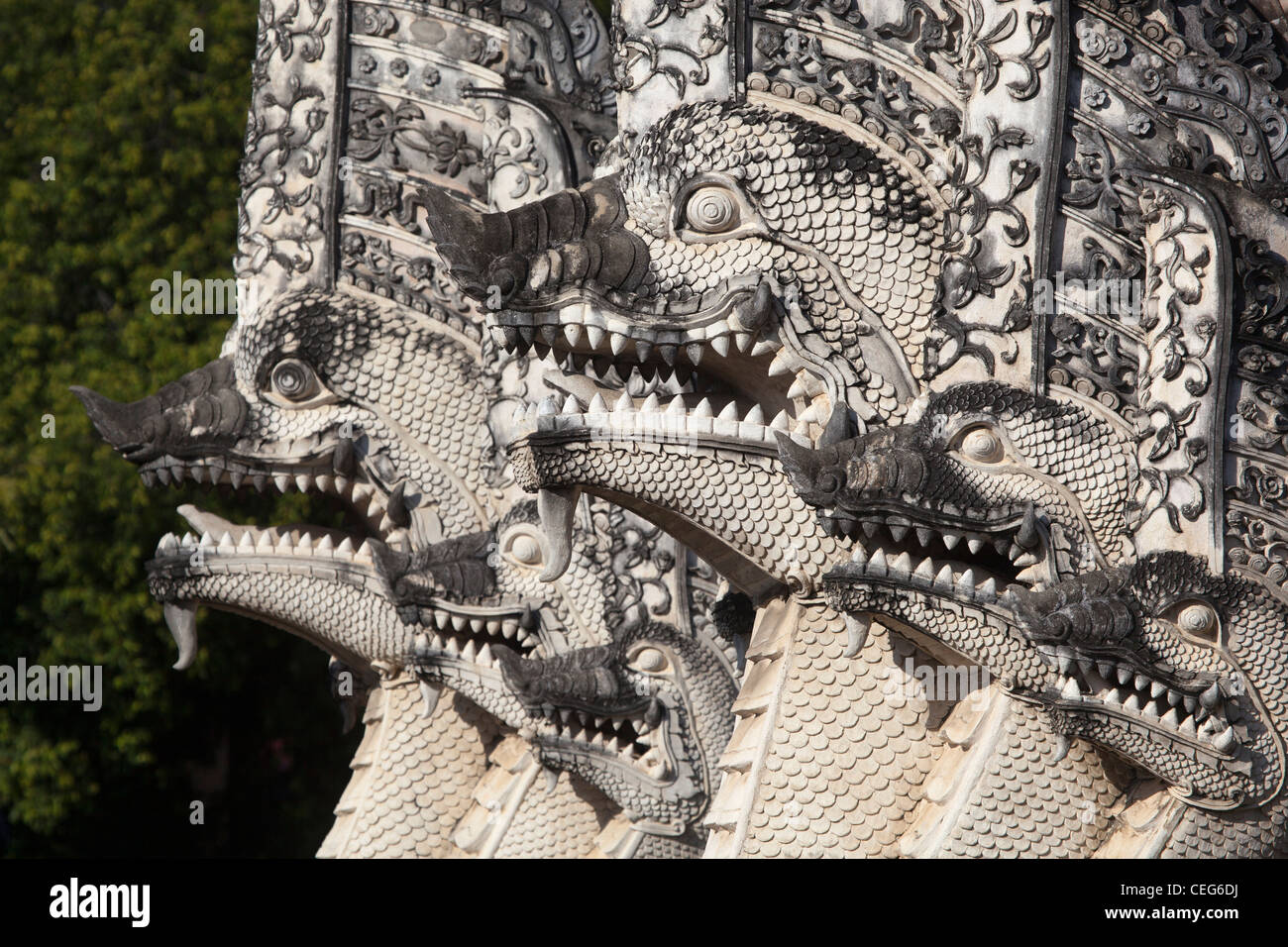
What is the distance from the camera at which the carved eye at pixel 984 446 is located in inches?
304

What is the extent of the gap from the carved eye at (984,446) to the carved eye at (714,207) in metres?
1.24

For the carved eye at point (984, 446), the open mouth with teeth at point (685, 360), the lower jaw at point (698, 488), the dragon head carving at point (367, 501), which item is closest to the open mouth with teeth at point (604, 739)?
the dragon head carving at point (367, 501)

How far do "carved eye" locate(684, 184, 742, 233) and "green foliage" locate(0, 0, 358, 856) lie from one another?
9692 millimetres

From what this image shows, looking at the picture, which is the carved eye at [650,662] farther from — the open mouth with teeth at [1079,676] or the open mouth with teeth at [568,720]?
the open mouth with teeth at [1079,676]

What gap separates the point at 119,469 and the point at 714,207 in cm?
1013

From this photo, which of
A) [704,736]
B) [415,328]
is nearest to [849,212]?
[704,736]

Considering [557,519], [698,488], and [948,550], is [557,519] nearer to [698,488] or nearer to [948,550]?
[698,488]

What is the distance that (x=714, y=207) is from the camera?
8133 mm

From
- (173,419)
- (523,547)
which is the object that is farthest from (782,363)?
(173,419)

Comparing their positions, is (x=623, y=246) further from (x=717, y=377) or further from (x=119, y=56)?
(x=119, y=56)

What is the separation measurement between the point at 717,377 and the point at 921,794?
184 centimetres

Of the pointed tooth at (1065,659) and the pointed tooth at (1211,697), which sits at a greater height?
the pointed tooth at (1065,659)

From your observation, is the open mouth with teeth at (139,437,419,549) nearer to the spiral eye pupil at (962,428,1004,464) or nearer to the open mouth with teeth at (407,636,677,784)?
the open mouth with teeth at (407,636,677,784)

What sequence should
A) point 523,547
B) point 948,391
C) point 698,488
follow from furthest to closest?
1. point 523,547
2. point 698,488
3. point 948,391
